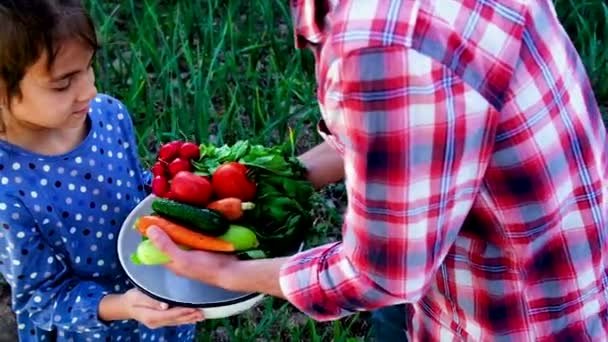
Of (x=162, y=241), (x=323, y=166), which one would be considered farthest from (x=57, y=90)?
(x=323, y=166)

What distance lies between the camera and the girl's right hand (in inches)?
60.0

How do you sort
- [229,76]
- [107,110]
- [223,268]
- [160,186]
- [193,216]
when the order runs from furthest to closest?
[229,76], [107,110], [160,186], [193,216], [223,268]

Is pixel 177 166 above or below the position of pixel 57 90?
below

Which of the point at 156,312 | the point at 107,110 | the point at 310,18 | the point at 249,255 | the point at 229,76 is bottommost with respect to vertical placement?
the point at 229,76

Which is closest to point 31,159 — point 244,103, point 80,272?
point 80,272

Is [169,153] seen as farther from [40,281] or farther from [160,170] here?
[40,281]

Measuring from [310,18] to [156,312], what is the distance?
27.1 inches

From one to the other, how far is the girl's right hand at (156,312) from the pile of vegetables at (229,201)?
8 cm

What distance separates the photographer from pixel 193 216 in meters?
1.47

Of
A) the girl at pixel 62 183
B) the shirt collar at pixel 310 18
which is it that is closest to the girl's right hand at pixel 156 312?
the girl at pixel 62 183

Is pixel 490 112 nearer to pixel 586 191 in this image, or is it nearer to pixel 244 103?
pixel 586 191

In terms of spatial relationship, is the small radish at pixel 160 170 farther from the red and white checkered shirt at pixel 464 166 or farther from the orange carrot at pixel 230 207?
the red and white checkered shirt at pixel 464 166

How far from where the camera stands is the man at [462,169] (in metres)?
0.96

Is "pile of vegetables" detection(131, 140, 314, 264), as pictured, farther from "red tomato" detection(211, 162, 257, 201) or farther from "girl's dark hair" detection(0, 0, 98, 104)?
"girl's dark hair" detection(0, 0, 98, 104)
